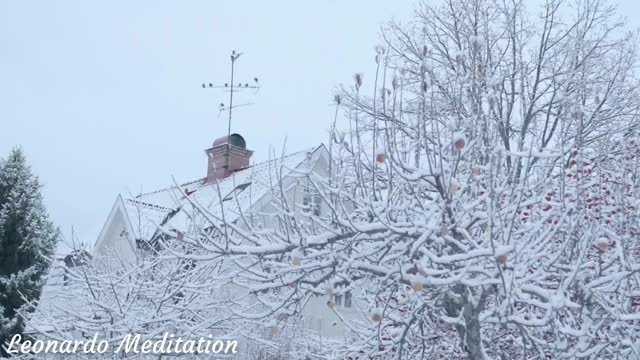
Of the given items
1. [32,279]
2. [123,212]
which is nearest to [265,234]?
[32,279]

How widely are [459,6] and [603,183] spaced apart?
9554 mm

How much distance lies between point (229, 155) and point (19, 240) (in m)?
6.79

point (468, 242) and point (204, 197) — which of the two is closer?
point (468, 242)

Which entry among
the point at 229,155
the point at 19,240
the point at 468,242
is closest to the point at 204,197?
the point at 229,155

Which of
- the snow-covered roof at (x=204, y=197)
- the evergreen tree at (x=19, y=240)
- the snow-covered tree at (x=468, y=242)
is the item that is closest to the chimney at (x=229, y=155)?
the snow-covered roof at (x=204, y=197)

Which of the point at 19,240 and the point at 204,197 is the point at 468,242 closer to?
the point at 19,240

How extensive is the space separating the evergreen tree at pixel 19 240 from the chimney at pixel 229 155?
5.62 metres

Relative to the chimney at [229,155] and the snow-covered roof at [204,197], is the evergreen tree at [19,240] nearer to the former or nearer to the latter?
the snow-covered roof at [204,197]

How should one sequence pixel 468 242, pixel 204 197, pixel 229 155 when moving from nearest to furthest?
pixel 468 242 < pixel 204 197 < pixel 229 155

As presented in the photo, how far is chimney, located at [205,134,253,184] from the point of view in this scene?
68.6ft

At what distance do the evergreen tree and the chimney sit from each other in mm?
5621

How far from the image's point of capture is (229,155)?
20.8 meters

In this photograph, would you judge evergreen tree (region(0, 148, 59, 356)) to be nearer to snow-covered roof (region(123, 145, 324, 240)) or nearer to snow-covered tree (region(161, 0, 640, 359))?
snow-covered roof (region(123, 145, 324, 240))

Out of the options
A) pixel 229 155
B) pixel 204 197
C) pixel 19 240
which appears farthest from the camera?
pixel 229 155
